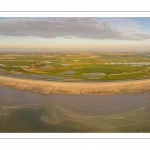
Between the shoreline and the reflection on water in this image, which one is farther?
the shoreline

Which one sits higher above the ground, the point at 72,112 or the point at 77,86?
the point at 77,86

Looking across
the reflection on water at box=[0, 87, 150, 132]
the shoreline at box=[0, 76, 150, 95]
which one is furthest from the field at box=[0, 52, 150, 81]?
the reflection on water at box=[0, 87, 150, 132]

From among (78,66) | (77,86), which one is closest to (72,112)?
(77,86)

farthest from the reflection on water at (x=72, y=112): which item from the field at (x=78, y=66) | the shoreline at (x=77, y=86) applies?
the field at (x=78, y=66)

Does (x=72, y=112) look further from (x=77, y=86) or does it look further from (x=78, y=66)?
(x=78, y=66)

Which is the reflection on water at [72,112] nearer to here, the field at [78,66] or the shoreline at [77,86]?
the shoreline at [77,86]

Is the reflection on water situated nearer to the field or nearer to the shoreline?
the shoreline
